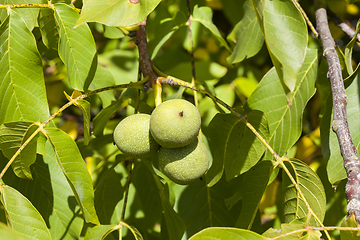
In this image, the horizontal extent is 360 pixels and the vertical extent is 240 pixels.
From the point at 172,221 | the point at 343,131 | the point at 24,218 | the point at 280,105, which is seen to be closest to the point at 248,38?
the point at 280,105

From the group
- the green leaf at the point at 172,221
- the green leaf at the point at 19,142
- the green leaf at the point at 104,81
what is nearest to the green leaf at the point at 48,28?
the green leaf at the point at 104,81

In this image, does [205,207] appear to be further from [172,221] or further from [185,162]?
[185,162]

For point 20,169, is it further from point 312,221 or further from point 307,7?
point 307,7

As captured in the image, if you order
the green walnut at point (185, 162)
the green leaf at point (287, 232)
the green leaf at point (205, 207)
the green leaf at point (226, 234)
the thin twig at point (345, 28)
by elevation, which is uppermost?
the thin twig at point (345, 28)

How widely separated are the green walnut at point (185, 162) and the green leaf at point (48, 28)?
0.85 metres

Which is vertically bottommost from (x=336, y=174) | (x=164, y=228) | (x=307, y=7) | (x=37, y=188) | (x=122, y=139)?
(x=164, y=228)

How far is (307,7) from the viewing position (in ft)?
8.19

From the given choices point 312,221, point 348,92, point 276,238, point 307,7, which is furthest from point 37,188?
point 307,7

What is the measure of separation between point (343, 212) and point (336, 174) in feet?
2.39

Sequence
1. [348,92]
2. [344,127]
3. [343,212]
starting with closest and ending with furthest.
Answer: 1. [344,127]
2. [348,92]
3. [343,212]

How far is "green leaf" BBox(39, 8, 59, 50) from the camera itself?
1534 mm

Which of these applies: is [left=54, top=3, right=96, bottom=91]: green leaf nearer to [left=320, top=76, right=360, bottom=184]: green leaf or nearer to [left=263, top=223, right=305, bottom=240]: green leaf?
[left=263, top=223, right=305, bottom=240]: green leaf

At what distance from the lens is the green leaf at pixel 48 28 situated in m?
1.53

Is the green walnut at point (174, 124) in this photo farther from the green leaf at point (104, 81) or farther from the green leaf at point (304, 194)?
the green leaf at point (104, 81)
